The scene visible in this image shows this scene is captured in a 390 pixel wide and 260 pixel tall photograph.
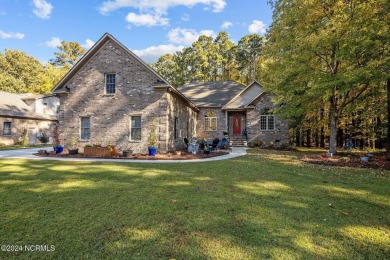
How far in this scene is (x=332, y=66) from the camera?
1355 cm

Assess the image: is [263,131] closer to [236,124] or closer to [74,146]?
[236,124]

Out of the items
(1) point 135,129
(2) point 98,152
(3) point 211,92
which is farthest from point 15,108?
(3) point 211,92

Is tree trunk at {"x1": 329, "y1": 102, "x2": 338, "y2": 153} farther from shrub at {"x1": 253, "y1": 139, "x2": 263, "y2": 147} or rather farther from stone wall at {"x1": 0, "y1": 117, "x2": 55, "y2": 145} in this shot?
stone wall at {"x1": 0, "y1": 117, "x2": 55, "y2": 145}

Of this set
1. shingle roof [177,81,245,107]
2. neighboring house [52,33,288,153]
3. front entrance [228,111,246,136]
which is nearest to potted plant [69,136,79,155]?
neighboring house [52,33,288,153]

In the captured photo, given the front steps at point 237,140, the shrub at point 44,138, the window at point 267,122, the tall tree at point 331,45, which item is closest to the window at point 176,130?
the tall tree at point 331,45

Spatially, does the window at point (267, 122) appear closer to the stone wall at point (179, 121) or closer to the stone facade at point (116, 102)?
the stone wall at point (179, 121)

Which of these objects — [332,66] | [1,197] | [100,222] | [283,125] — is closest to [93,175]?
[1,197]

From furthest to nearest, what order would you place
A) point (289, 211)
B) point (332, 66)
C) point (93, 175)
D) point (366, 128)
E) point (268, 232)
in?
point (366, 128) < point (332, 66) < point (93, 175) < point (289, 211) < point (268, 232)

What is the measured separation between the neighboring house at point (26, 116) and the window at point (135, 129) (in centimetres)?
1670

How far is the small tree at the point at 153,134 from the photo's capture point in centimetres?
1291

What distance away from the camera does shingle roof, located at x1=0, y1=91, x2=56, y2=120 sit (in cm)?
2173

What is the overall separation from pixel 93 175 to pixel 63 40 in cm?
5161

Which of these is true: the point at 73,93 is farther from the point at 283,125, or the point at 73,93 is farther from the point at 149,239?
the point at 283,125

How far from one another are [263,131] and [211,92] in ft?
26.5
